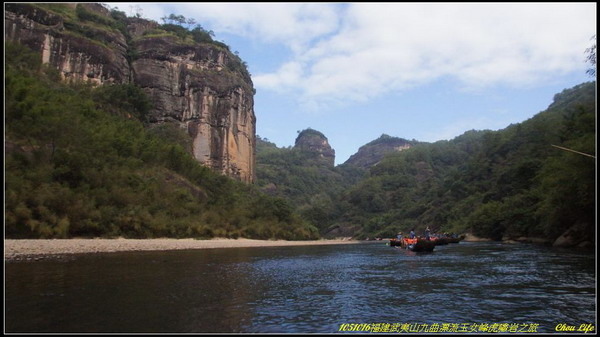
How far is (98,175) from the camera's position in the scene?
113 ft

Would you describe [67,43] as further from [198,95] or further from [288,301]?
[288,301]

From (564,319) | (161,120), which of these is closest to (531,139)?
(161,120)

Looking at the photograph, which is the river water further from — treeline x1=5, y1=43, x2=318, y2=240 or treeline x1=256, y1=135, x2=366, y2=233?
treeline x1=256, y1=135, x2=366, y2=233

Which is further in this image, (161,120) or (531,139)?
Result: (531,139)

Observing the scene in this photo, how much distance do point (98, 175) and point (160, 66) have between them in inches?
1844

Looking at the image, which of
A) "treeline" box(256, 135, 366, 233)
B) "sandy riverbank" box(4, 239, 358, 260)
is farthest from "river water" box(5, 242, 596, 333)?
"treeline" box(256, 135, 366, 233)

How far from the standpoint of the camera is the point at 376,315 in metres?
8.85

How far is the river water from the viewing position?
789 cm

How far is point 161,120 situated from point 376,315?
7168 cm

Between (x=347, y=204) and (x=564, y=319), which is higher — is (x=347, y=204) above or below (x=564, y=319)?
above

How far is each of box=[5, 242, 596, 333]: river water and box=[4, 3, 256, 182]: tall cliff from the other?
191 feet

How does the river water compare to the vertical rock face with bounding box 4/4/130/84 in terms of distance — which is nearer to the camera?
the river water

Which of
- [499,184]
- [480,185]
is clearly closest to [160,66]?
[499,184]

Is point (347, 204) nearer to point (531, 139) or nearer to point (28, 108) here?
point (531, 139)
